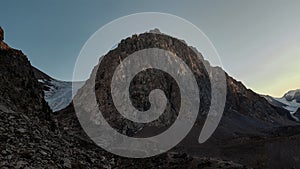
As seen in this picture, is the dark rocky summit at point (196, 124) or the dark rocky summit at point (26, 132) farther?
the dark rocky summit at point (196, 124)

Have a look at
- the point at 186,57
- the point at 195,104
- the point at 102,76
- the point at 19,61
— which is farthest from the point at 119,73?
the point at 19,61

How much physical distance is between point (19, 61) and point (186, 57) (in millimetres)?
159148

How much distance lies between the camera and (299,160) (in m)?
77.0

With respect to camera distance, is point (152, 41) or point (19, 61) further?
point (152, 41)

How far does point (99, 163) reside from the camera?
23906mm

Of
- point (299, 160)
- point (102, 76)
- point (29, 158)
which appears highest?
point (102, 76)

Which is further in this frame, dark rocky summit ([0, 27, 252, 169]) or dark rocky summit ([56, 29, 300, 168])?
dark rocky summit ([56, 29, 300, 168])

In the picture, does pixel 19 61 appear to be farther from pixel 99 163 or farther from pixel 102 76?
pixel 102 76

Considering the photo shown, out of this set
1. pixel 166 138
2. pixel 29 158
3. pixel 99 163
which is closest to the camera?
pixel 29 158

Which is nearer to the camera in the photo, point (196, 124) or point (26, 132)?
point (26, 132)

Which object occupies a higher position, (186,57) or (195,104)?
(186,57)

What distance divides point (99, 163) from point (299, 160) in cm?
6888

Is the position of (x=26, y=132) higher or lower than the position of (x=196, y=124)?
lower

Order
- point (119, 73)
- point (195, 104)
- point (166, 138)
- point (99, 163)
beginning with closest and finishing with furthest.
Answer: point (99, 163) < point (166, 138) < point (119, 73) < point (195, 104)
